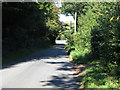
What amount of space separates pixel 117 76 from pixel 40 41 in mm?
31580

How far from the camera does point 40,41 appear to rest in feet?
128

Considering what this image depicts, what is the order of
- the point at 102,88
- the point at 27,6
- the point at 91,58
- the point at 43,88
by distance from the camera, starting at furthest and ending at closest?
the point at 27,6 → the point at 91,58 → the point at 43,88 → the point at 102,88

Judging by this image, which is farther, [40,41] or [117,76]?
[40,41]

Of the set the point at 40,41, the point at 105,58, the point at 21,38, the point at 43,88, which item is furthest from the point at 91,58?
the point at 40,41

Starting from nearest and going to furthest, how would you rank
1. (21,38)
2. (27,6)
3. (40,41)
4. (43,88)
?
(43,88) < (27,6) < (21,38) < (40,41)

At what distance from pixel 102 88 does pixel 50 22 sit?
37073mm

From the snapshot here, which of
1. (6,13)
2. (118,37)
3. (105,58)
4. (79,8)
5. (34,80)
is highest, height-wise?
(79,8)

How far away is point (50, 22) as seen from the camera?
4344 centimetres

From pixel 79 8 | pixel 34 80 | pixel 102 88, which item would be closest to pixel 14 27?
pixel 34 80

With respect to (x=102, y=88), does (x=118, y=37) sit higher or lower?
higher

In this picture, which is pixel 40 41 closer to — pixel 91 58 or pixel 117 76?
pixel 91 58

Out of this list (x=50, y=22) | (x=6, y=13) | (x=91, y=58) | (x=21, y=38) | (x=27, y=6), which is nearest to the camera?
(x=91, y=58)

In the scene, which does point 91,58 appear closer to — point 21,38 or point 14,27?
point 14,27

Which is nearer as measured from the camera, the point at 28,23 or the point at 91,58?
the point at 91,58
